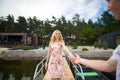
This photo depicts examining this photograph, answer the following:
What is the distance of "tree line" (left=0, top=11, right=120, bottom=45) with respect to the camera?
2121 inches

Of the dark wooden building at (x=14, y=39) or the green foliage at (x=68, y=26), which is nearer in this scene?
the dark wooden building at (x=14, y=39)

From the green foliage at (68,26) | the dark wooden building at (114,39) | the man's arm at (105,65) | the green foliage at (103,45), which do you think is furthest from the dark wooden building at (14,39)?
the man's arm at (105,65)

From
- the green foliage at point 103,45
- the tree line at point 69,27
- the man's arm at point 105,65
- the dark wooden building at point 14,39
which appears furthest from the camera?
the tree line at point 69,27

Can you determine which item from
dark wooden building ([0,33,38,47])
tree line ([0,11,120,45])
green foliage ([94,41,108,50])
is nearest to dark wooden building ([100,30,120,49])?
green foliage ([94,41,108,50])

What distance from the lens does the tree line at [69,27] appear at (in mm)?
53875

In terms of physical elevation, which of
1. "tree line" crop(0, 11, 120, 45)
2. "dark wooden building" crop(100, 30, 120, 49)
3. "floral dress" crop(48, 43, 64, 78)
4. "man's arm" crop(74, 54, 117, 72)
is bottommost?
"floral dress" crop(48, 43, 64, 78)

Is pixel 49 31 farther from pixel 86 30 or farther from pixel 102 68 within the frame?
pixel 102 68

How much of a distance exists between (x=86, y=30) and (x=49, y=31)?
499 inches


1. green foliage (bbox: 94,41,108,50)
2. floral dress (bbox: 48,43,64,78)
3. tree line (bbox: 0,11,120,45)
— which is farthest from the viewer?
tree line (bbox: 0,11,120,45)

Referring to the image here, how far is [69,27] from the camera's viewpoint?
60500mm

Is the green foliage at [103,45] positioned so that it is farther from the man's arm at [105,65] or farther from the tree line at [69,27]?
the man's arm at [105,65]

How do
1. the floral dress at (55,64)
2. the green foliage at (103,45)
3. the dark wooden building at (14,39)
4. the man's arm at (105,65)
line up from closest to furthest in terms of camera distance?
the man's arm at (105,65), the floral dress at (55,64), the green foliage at (103,45), the dark wooden building at (14,39)

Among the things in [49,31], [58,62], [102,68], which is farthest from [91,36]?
[102,68]

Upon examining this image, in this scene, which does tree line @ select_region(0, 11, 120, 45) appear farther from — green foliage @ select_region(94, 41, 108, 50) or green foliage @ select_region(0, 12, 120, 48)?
green foliage @ select_region(94, 41, 108, 50)
